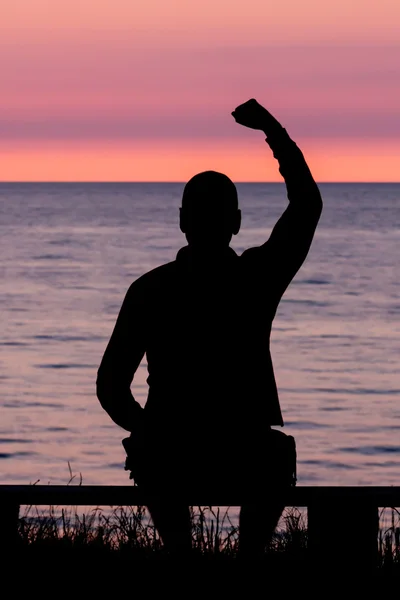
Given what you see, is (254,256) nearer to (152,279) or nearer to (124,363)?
(152,279)

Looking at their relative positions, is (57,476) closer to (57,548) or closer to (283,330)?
(57,548)

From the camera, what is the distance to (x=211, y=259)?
5242mm

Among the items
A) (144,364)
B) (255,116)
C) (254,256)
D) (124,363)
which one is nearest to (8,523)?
(124,363)

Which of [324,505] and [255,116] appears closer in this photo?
[255,116]

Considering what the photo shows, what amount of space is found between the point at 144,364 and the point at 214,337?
2328 cm

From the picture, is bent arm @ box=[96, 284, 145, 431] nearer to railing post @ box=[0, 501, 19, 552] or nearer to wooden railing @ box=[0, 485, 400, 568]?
wooden railing @ box=[0, 485, 400, 568]

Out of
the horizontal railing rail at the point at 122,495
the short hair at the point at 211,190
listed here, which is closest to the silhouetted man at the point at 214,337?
the short hair at the point at 211,190

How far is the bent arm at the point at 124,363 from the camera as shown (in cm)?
521

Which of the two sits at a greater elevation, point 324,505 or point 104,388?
point 104,388

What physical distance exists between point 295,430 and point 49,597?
51.0 ft

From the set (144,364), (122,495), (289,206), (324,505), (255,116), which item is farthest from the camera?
(144,364)

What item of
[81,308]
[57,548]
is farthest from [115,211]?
[57,548]

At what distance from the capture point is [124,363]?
5.25 metres

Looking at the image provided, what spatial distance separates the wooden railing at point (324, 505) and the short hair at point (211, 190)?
1302 millimetres
